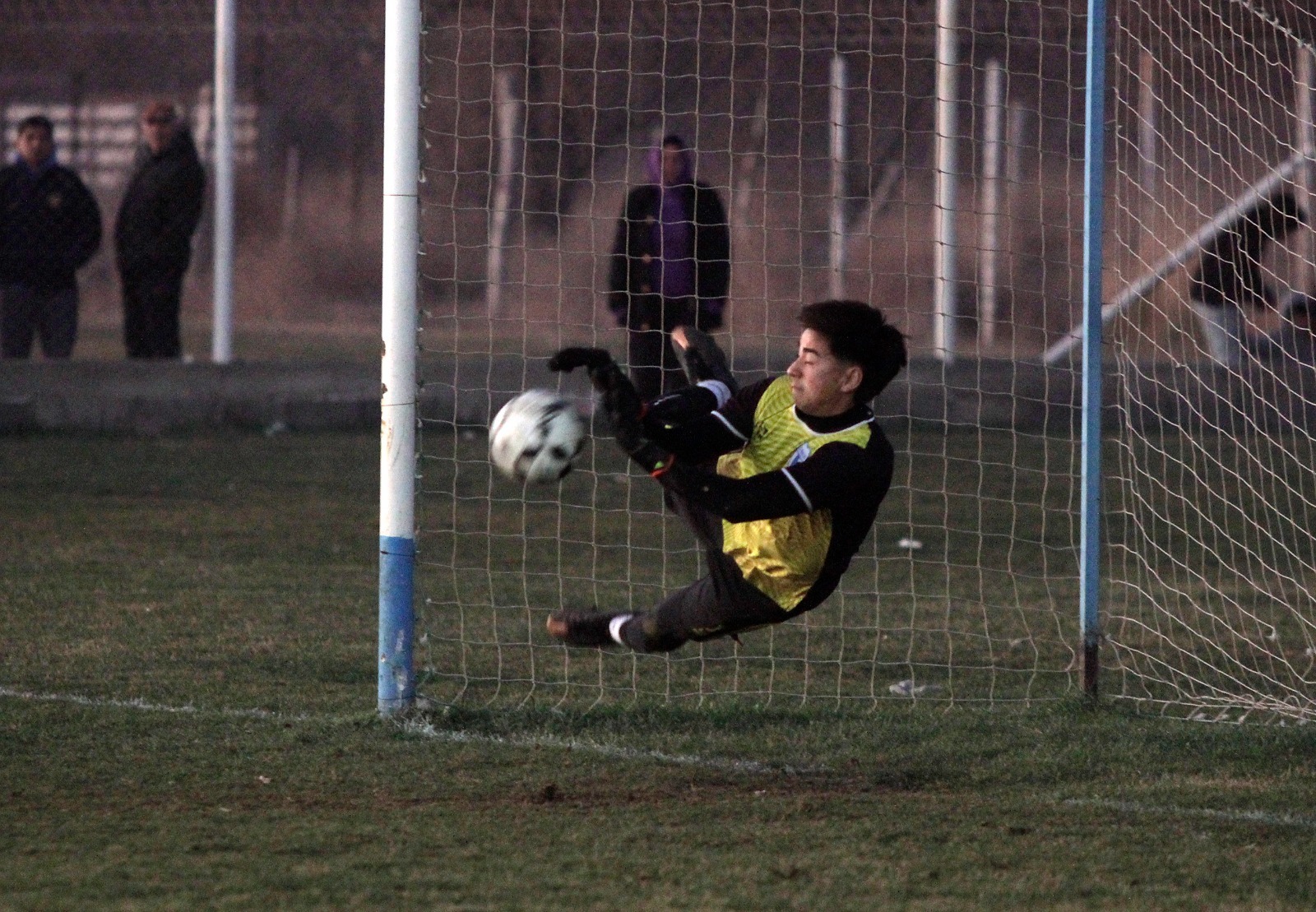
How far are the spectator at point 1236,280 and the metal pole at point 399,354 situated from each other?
444cm

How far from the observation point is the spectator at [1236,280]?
369 inches

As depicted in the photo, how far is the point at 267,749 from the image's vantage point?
18.4ft

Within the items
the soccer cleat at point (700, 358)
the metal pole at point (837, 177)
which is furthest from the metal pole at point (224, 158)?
the soccer cleat at point (700, 358)

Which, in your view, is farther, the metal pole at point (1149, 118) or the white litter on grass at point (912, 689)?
the metal pole at point (1149, 118)

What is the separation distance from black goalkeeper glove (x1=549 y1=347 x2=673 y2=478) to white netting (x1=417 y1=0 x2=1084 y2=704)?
0.84m

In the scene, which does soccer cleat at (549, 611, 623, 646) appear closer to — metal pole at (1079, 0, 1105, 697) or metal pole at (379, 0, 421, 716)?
metal pole at (379, 0, 421, 716)

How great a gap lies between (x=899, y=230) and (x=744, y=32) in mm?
11069

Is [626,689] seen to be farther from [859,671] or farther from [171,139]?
[171,139]

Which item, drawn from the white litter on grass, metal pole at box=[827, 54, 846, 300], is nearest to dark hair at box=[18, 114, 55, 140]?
metal pole at box=[827, 54, 846, 300]

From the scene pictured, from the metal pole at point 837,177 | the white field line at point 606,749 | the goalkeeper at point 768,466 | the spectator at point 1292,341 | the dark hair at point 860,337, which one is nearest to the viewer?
the goalkeeper at point 768,466

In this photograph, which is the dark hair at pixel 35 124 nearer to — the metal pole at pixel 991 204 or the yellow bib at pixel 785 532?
the metal pole at pixel 991 204

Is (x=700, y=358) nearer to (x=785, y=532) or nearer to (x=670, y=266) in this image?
(x=785, y=532)

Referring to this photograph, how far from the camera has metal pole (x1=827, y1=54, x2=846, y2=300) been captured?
743 centimetres

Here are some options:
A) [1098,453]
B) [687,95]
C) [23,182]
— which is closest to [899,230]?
[687,95]
